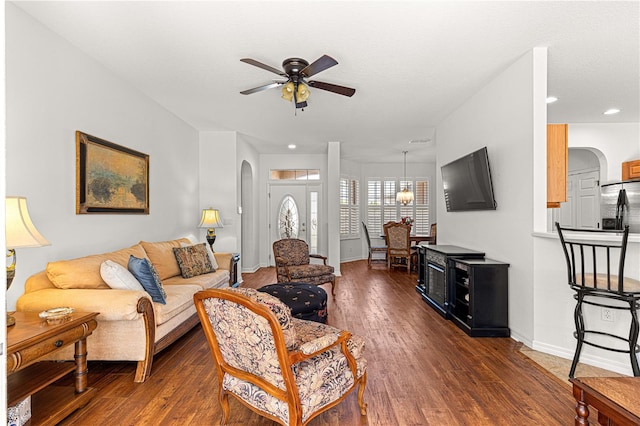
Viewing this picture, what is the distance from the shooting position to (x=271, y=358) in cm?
168

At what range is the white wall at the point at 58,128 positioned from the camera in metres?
2.46

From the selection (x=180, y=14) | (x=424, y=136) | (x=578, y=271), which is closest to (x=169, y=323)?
(x=180, y=14)

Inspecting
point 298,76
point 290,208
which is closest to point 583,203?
point 290,208

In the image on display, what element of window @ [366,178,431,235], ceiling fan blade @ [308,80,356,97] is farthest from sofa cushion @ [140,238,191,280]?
window @ [366,178,431,235]

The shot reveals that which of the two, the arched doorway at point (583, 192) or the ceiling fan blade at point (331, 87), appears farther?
the arched doorway at point (583, 192)

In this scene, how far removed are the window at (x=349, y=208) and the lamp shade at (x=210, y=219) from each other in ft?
12.3

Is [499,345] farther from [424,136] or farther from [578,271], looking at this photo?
[424,136]

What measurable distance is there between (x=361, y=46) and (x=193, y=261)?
123 inches

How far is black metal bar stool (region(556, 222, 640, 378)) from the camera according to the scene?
2.26 meters

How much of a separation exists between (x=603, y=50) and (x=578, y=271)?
213 cm

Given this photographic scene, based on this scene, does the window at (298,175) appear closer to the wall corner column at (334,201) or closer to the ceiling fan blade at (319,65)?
the wall corner column at (334,201)

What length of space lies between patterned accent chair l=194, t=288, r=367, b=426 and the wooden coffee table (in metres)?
1.11

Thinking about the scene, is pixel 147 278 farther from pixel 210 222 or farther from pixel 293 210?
pixel 293 210

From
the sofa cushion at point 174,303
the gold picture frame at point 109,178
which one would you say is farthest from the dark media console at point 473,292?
the gold picture frame at point 109,178
